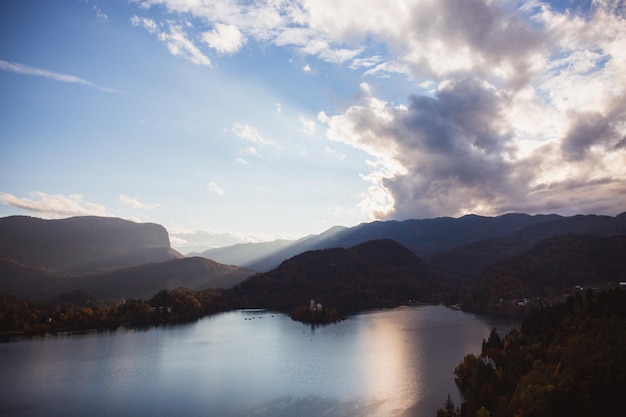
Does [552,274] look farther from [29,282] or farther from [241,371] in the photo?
[29,282]

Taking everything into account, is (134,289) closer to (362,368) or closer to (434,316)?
(434,316)

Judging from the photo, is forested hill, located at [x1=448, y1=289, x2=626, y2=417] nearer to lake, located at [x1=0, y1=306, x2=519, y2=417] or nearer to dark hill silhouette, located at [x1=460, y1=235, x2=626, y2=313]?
lake, located at [x1=0, y1=306, x2=519, y2=417]

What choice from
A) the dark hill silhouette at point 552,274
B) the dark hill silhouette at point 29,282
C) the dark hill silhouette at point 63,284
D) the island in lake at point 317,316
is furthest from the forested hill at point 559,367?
the dark hill silhouette at point 29,282

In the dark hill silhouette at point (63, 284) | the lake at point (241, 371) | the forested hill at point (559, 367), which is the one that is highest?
the dark hill silhouette at point (63, 284)

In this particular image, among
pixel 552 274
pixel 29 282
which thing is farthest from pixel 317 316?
pixel 29 282

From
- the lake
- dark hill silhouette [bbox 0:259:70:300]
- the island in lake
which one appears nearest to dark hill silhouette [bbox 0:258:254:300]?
dark hill silhouette [bbox 0:259:70:300]

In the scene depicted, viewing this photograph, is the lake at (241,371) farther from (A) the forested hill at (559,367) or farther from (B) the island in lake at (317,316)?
(B) the island in lake at (317,316)
